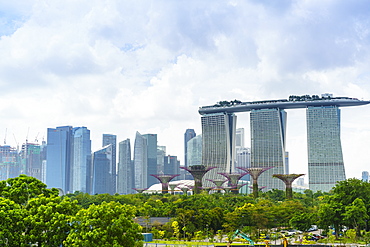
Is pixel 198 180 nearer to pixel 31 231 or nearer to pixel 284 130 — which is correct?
pixel 284 130

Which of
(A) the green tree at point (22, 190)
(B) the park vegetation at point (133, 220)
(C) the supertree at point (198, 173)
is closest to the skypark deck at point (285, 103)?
(C) the supertree at point (198, 173)

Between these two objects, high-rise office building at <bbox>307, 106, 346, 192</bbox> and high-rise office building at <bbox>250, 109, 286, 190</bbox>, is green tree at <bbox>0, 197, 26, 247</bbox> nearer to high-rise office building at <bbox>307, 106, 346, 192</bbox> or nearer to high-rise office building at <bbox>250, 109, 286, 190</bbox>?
high-rise office building at <bbox>307, 106, 346, 192</bbox>

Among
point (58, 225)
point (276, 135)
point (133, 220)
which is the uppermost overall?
point (276, 135)

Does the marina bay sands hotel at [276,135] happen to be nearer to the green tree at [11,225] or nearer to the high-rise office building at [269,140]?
the high-rise office building at [269,140]

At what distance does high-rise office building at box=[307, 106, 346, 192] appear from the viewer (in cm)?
16788

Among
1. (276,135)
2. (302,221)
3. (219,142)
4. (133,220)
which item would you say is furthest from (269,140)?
(133,220)

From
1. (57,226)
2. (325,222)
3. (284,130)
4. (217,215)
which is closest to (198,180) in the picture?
(217,215)

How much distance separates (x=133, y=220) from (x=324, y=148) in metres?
126

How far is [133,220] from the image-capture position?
59.2 metres

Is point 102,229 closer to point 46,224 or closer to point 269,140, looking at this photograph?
point 46,224

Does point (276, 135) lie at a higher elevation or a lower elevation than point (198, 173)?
higher

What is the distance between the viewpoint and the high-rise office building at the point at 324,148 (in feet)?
551

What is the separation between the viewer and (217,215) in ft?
207

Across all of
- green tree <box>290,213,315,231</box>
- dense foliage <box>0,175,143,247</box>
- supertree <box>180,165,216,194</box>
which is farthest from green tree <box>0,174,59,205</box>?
supertree <box>180,165,216,194</box>
